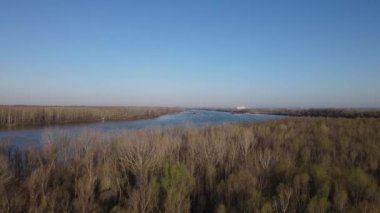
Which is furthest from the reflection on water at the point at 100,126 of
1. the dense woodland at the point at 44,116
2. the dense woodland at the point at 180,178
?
the dense woodland at the point at 44,116

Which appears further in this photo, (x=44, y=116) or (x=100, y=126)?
(x=44, y=116)

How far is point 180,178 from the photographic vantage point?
8773 millimetres

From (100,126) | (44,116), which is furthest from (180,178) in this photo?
(44,116)

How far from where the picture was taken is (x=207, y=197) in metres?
8.73

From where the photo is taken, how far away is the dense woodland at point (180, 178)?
23.0 ft

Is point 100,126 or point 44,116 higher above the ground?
point 44,116

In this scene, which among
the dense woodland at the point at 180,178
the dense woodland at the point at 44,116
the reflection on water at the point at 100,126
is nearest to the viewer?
the dense woodland at the point at 180,178

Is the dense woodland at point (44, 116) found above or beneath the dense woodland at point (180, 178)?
above

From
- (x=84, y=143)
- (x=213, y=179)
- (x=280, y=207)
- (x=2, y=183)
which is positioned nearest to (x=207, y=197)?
(x=213, y=179)

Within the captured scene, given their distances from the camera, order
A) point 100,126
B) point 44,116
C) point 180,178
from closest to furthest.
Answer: point 180,178, point 100,126, point 44,116

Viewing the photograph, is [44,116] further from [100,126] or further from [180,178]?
[180,178]

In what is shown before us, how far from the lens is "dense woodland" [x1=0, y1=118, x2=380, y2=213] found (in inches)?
276

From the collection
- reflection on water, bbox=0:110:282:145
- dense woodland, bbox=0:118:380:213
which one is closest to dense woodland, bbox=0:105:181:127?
reflection on water, bbox=0:110:282:145

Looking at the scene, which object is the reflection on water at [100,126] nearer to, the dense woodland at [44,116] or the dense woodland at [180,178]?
the dense woodland at [180,178]
